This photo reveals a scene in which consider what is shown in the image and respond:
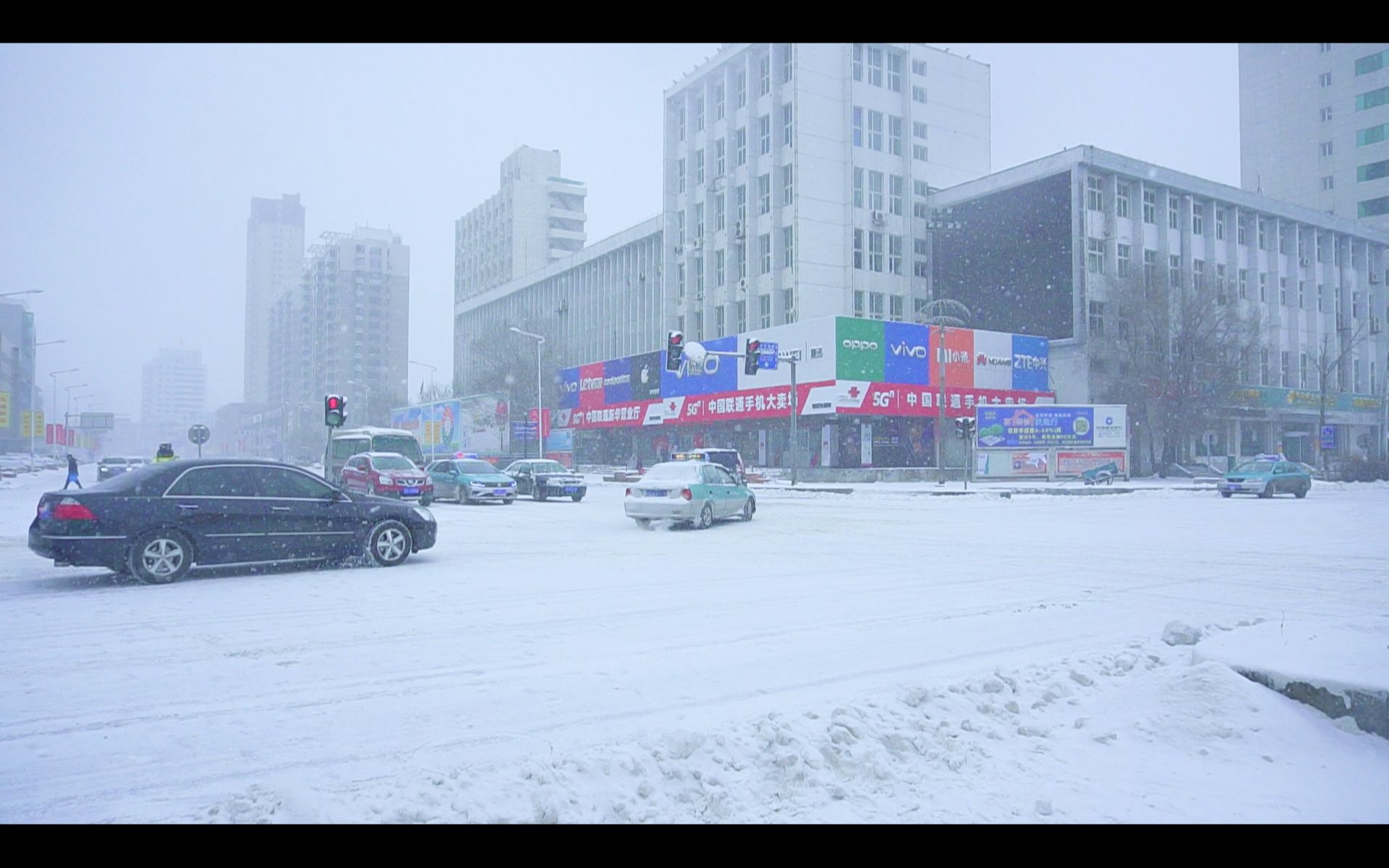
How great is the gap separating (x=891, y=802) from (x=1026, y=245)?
57.7 m

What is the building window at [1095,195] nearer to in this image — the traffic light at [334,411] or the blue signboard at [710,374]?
the blue signboard at [710,374]

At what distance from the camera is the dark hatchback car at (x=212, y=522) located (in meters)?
10.2

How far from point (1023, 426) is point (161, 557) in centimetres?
3648

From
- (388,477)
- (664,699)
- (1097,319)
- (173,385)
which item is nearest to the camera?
(664,699)

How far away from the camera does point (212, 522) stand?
11.0m

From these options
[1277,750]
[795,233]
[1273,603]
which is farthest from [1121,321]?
[1277,750]

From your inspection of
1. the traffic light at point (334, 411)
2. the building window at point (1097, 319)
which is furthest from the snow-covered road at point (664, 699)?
the building window at point (1097, 319)

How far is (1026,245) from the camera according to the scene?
185 feet

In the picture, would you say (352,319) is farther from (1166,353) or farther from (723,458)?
(1166,353)

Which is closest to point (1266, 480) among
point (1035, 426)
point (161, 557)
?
point (1035, 426)

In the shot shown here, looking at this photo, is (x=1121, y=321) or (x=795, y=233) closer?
(x=1121, y=321)

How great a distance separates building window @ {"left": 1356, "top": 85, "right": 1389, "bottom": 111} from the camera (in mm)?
65062

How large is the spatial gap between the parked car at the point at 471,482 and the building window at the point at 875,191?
40.0 m

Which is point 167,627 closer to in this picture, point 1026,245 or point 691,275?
point 1026,245
